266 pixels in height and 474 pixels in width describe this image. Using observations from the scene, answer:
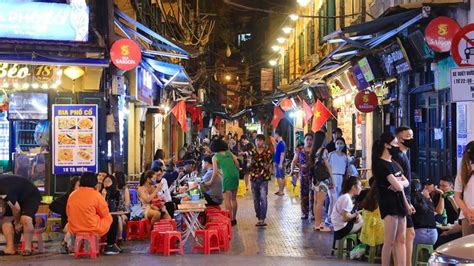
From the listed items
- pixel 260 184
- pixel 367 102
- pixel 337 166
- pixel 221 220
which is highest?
pixel 367 102

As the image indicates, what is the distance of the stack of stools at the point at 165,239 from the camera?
36.1 ft

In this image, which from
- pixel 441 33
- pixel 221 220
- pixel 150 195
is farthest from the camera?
pixel 441 33

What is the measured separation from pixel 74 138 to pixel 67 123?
0.36m

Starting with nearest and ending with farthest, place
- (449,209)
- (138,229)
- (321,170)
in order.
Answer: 1. (449,209)
2. (138,229)
3. (321,170)

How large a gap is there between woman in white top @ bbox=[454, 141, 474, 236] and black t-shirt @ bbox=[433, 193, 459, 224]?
186 cm

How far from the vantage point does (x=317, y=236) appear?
13234mm

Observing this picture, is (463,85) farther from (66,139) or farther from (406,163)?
(66,139)

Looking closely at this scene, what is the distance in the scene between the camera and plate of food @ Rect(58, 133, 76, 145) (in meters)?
14.4

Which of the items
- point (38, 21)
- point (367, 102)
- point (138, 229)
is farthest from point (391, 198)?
point (367, 102)

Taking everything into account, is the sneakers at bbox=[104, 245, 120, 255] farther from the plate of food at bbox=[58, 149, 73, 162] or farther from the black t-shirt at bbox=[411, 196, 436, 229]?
the black t-shirt at bbox=[411, 196, 436, 229]

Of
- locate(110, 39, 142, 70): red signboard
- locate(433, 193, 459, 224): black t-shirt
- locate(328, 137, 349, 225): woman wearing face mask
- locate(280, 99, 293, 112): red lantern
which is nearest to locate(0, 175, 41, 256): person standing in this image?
locate(110, 39, 142, 70): red signboard

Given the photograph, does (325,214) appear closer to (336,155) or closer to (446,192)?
(336,155)

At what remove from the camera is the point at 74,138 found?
47.7 feet

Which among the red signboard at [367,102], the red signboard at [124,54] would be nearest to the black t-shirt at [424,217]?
the red signboard at [124,54]
